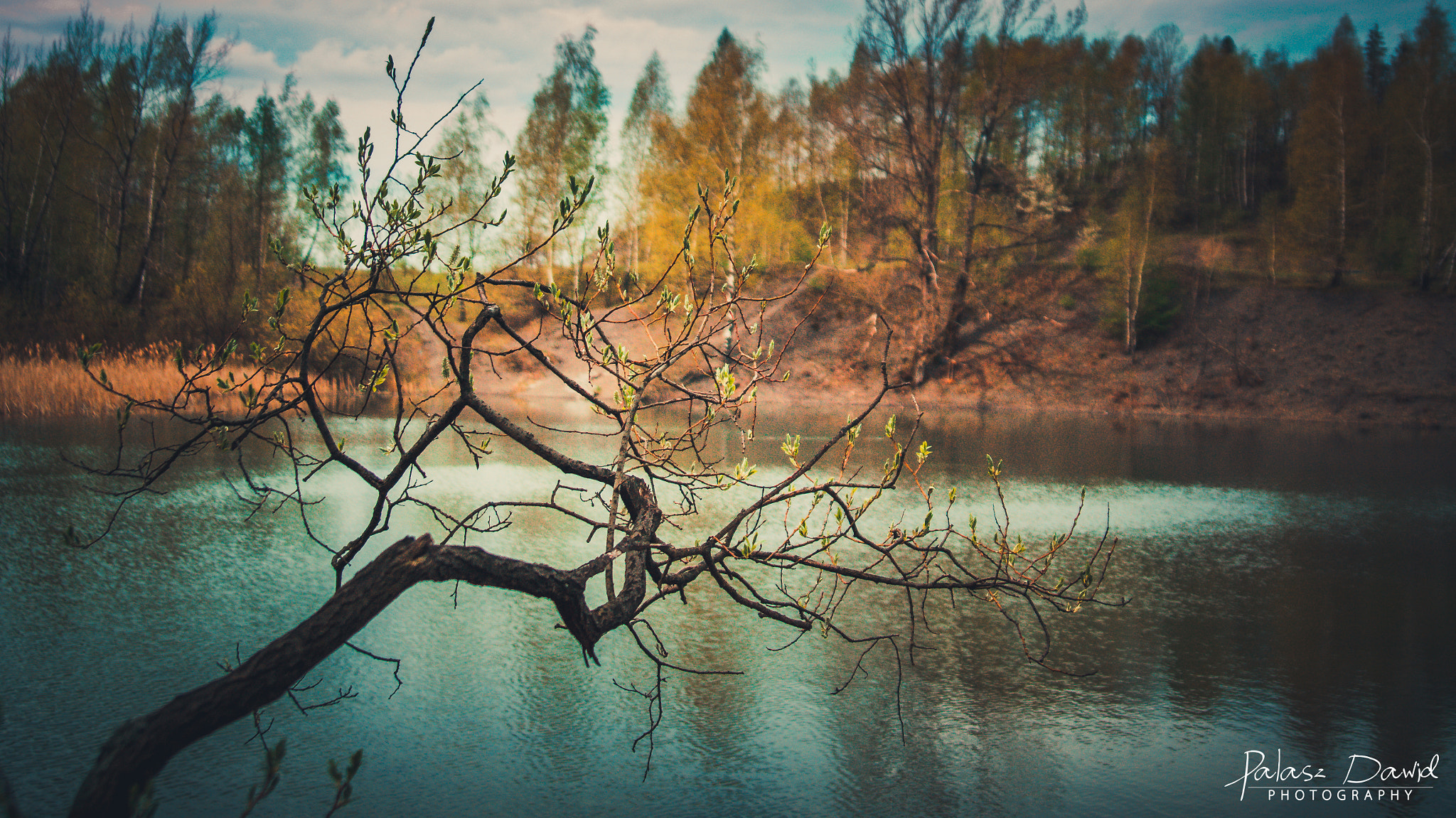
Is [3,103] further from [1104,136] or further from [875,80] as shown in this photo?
[1104,136]

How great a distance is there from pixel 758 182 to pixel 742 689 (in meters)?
26.8

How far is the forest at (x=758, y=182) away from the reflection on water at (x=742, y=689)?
1452 centimetres

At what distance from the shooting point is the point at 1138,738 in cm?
471

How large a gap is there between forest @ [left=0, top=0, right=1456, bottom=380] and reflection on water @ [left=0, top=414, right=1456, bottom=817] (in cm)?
1452

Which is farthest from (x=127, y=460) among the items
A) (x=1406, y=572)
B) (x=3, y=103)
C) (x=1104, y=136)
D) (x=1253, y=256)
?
(x=1104, y=136)

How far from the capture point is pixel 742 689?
5.27 metres

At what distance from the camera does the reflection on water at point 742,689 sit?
4105 mm

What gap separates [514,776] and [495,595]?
10.4 ft

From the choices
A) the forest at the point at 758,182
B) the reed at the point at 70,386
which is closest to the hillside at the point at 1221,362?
the forest at the point at 758,182
